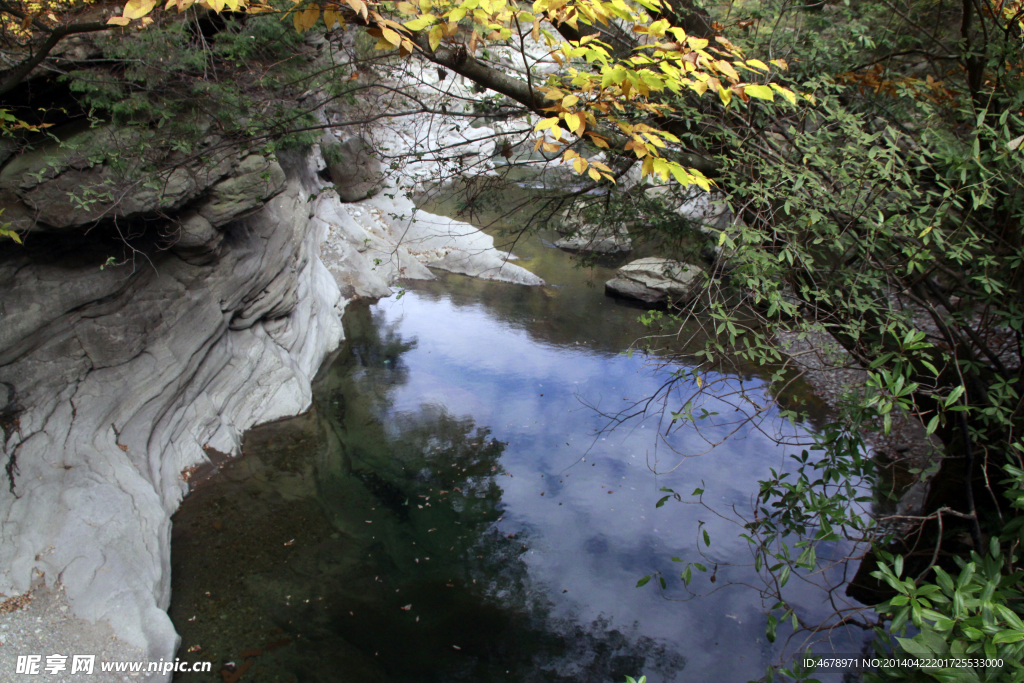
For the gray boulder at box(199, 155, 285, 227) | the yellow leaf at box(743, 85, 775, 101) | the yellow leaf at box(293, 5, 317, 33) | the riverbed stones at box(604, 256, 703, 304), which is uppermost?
the yellow leaf at box(743, 85, 775, 101)

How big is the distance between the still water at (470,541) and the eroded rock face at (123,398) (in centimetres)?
45

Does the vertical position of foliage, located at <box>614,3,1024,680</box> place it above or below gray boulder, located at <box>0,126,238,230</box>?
above

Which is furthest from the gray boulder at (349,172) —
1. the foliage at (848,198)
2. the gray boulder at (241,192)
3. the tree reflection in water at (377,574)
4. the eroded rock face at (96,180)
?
the foliage at (848,198)

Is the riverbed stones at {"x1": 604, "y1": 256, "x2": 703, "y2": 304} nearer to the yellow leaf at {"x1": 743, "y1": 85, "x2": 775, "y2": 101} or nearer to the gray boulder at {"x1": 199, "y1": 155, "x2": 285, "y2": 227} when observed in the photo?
the gray boulder at {"x1": 199, "y1": 155, "x2": 285, "y2": 227}

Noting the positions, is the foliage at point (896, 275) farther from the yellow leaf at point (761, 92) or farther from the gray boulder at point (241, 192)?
the gray boulder at point (241, 192)

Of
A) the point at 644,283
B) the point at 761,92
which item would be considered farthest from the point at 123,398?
the point at 644,283

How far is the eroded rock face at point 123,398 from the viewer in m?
4.48

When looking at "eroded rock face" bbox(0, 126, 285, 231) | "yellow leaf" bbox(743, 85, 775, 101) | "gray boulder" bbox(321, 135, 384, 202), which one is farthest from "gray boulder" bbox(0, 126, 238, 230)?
"gray boulder" bbox(321, 135, 384, 202)

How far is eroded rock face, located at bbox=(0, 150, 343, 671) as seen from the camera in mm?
4477

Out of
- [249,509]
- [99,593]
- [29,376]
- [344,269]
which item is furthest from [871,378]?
[344,269]

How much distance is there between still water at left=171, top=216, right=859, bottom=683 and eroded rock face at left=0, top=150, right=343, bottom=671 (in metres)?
0.45

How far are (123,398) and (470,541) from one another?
381 cm

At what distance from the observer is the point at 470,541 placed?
5.94m

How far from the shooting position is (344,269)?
489 inches
